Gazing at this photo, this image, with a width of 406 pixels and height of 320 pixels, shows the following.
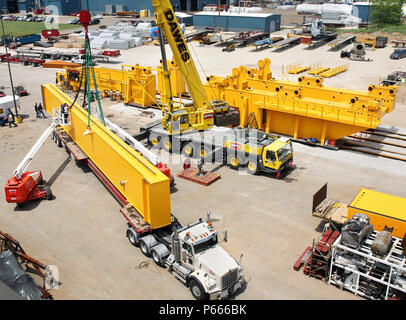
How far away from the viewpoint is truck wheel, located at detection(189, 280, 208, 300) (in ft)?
35.6

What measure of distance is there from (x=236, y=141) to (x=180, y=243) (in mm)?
8823

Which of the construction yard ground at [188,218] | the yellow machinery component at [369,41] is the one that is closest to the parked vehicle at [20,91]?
the construction yard ground at [188,218]

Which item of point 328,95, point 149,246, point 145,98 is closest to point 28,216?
point 149,246

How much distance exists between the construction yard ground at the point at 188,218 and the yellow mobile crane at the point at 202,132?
0.87 meters

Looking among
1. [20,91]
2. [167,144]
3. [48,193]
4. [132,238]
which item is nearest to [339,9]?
[20,91]

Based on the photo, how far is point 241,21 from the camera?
211ft

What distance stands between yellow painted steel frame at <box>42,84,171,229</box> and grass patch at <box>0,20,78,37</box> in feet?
203

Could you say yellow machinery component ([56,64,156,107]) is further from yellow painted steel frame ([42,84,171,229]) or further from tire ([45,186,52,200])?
tire ([45,186,52,200])

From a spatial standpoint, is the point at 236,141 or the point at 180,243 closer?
the point at 180,243

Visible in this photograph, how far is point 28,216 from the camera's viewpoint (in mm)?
15734

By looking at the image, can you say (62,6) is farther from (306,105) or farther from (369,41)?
(306,105)

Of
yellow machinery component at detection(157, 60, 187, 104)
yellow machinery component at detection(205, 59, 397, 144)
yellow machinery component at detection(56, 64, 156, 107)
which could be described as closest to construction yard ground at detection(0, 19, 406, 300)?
yellow machinery component at detection(205, 59, 397, 144)
